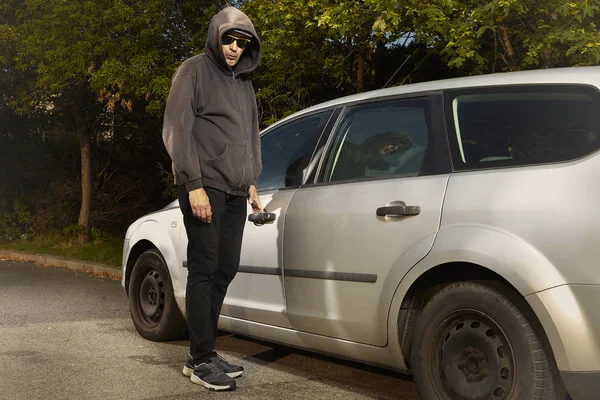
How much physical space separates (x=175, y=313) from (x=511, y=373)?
9.24 ft

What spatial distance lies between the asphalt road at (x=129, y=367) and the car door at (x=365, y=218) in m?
0.48

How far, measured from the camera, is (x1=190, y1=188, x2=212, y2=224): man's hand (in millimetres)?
4188

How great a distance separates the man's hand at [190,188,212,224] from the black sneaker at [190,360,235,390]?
837 mm

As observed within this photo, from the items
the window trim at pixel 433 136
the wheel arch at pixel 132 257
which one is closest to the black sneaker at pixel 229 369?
the window trim at pixel 433 136

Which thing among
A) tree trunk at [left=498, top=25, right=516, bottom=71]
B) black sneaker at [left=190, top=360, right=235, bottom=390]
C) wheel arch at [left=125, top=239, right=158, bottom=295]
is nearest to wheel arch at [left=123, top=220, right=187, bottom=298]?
wheel arch at [left=125, top=239, right=158, bottom=295]

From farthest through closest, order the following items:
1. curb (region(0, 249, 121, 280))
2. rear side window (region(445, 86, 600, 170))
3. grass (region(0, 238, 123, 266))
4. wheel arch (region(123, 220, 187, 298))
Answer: grass (region(0, 238, 123, 266)) < curb (region(0, 249, 121, 280)) < wheel arch (region(123, 220, 187, 298)) < rear side window (region(445, 86, 600, 170))

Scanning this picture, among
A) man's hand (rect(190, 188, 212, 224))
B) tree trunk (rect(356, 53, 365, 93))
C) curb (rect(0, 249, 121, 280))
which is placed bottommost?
curb (rect(0, 249, 121, 280))

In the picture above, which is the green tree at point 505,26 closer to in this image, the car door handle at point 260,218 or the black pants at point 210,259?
the car door handle at point 260,218

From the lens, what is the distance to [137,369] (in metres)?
4.96

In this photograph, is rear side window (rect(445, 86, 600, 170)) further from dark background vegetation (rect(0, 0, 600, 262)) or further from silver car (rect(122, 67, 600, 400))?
dark background vegetation (rect(0, 0, 600, 262))

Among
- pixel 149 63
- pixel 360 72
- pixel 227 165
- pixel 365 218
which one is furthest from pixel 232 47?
pixel 149 63

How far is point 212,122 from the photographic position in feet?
14.3

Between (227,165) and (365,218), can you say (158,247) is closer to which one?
(227,165)

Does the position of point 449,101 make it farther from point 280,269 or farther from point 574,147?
point 280,269
